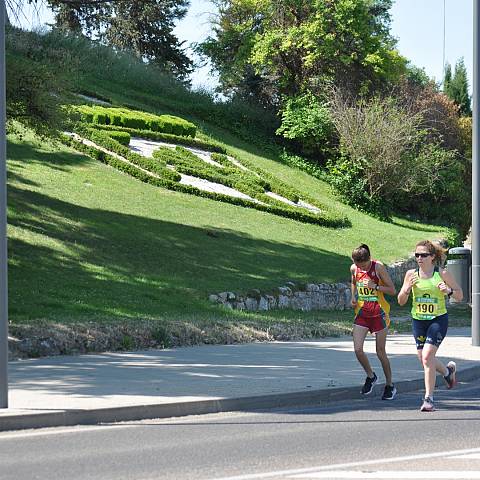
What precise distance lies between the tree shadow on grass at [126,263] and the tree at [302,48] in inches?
913

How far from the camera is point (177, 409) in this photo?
12000 millimetres

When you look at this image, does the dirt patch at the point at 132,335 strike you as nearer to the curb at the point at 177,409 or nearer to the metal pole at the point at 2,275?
the metal pole at the point at 2,275

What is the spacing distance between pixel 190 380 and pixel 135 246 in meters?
15.9

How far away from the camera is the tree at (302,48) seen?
56.8 metres

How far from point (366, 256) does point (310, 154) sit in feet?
142

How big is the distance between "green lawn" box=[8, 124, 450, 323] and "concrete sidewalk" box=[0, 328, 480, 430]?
2.87 m

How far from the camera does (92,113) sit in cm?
4541

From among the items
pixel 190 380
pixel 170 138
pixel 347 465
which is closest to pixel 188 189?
pixel 170 138

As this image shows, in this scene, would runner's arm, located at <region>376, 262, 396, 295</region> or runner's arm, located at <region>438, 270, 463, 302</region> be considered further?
runner's arm, located at <region>376, 262, 396, 295</region>

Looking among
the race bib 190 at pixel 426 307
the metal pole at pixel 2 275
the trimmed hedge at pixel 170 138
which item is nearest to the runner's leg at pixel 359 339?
the race bib 190 at pixel 426 307

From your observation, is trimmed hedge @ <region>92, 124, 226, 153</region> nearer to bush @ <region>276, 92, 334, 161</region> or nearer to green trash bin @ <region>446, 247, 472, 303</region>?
bush @ <region>276, 92, 334, 161</region>

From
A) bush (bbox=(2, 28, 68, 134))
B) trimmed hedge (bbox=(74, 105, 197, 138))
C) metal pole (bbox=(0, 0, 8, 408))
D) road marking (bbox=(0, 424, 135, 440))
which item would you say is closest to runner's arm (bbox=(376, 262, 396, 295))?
road marking (bbox=(0, 424, 135, 440))

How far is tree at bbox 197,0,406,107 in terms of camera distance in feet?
186

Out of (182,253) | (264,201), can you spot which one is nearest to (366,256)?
(182,253)
